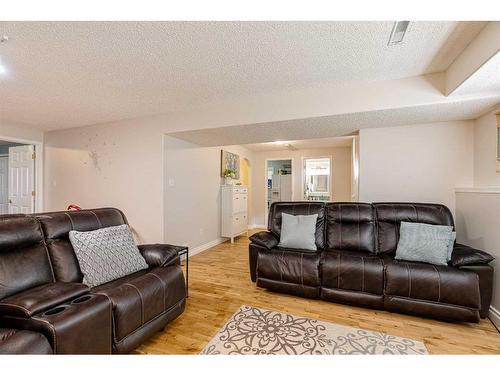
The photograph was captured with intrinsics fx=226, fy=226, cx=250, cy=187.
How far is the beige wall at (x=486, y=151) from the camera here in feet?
7.43

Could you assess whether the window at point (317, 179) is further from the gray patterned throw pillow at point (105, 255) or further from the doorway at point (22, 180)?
the doorway at point (22, 180)

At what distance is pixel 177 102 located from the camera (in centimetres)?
304

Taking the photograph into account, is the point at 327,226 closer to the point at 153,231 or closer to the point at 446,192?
the point at 446,192

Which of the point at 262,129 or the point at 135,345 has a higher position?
the point at 262,129

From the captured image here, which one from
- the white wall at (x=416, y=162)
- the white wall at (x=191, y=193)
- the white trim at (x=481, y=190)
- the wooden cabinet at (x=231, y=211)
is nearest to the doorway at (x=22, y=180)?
the white wall at (x=191, y=193)

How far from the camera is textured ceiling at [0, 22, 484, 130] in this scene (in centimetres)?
161

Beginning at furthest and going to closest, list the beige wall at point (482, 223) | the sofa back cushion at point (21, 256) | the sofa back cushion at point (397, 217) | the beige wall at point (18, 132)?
the beige wall at point (18, 132) → the sofa back cushion at point (397, 217) → the beige wall at point (482, 223) → the sofa back cushion at point (21, 256)

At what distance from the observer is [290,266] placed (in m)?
2.40

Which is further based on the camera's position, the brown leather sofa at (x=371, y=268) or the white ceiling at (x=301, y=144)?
the white ceiling at (x=301, y=144)

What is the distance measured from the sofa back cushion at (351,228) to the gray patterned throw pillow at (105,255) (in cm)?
205

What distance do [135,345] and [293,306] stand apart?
1.40 meters

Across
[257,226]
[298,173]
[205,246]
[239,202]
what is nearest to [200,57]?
[205,246]

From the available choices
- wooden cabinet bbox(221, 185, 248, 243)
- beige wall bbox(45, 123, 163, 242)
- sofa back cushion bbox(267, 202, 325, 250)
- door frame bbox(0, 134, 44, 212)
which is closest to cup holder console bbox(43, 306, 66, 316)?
sofa back cushion bbox(267, 202, 325, 250)

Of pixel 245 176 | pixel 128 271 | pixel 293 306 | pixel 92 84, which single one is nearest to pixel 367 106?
pixel 293 306
